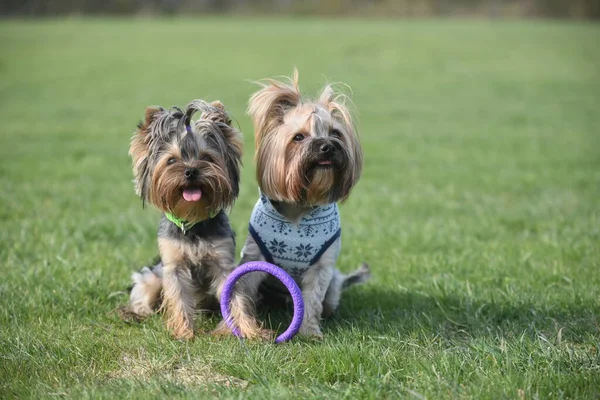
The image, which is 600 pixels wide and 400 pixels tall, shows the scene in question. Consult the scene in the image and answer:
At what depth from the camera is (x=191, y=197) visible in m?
4.48

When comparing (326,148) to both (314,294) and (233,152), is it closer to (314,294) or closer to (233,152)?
(233,152)

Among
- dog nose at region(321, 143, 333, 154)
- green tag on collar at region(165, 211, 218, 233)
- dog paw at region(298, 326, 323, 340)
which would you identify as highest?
dog nose at region(321, 143, 333, 154)

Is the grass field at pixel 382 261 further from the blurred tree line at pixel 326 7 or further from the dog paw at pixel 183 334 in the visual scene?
the blurred tree line at pixel 326 7

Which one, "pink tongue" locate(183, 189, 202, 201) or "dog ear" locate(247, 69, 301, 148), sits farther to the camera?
"dog ear" locate(247, 69, 301, 148)

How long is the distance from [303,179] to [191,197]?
806mm

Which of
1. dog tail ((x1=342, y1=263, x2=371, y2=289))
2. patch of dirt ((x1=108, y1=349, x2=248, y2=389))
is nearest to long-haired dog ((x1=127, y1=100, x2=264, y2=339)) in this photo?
patch of dirt ((x1=108, y1=349, x2=248, y2=389))

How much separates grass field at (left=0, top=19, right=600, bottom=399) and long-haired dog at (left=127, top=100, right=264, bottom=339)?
0.96 feet

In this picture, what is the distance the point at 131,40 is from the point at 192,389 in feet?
128

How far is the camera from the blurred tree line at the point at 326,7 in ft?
196

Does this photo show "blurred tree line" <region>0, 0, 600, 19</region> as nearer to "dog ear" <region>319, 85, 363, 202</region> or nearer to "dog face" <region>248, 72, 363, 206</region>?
Result: "dog ear" <region>319, 85, 363, 202</region>

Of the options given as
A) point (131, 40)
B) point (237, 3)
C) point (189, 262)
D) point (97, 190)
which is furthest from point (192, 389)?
point (237, 3)

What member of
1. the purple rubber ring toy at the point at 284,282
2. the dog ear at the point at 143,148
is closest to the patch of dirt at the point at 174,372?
the purple rubber ring toy at the point at 284,282

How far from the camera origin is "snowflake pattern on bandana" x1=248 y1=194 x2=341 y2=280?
491 centimetres

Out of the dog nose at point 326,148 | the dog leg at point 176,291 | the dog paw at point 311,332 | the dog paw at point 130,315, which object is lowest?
the dog paw at point 130,315
